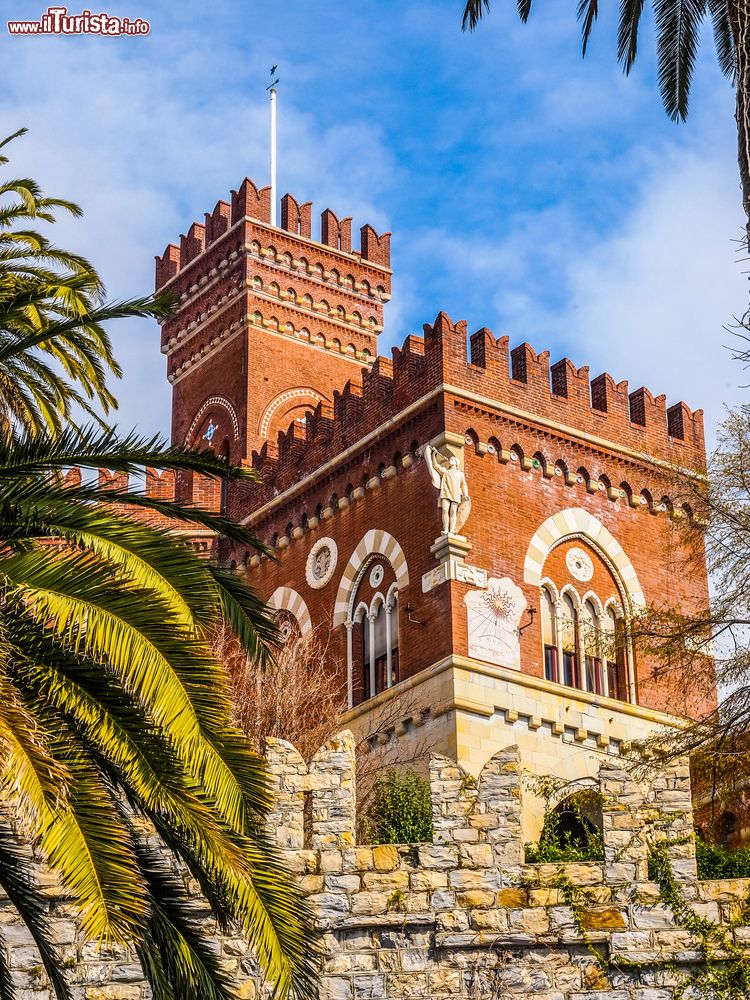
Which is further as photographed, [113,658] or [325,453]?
[325,453]

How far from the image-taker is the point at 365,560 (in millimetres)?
31375

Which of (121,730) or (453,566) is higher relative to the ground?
(453,566)

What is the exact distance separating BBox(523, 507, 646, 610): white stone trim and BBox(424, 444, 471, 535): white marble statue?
1405 mm

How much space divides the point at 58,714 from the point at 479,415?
1798 cm

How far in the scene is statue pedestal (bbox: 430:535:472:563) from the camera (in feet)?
95.9

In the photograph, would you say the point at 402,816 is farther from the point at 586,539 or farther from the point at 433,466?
the point at 586,539

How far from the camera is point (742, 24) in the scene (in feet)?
54.6

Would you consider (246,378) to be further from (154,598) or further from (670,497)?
(154,598)

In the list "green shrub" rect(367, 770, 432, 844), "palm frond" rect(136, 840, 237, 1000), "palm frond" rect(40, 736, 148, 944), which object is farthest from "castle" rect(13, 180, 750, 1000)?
"palm frond" rect(40, 736, 148, 944)

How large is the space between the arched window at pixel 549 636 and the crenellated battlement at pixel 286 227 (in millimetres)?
13164

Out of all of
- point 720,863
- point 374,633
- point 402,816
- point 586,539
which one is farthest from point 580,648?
point 720,863

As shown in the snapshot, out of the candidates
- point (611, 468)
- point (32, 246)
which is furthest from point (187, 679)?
point (611, 468)

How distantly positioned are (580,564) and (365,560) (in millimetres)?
3340

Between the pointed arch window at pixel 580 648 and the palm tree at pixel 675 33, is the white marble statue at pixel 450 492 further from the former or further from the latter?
the palm tree at pixel 675 33
